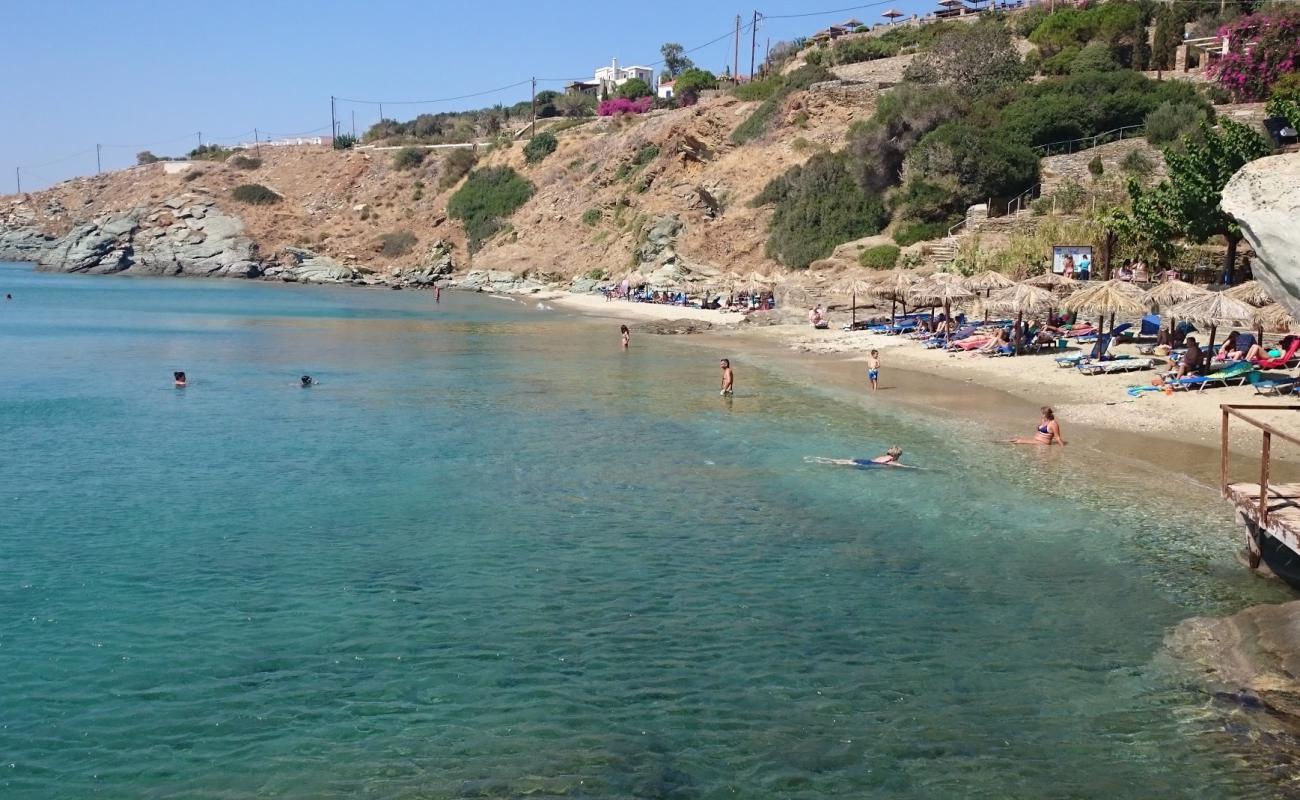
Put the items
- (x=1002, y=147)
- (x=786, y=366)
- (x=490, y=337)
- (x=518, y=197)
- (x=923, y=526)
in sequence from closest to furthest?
(x=923, y=526) → (x=786, y=366) → (x=490, y=337) → (x=1002, y=147) → (x=518, y=197)

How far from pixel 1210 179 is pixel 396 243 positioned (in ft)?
221

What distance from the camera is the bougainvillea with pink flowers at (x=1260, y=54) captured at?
42188mm

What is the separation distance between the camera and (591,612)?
10945 millimetres

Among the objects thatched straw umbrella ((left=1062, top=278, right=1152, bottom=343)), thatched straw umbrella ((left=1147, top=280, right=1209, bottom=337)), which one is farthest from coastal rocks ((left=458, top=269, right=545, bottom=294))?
thatched straw umbrella ((left=1147, top=280, right=1209, bottom=337))

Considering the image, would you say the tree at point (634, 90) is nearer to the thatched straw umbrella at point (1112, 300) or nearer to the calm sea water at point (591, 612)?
the thatched straw umbrella at point (1112, 300)

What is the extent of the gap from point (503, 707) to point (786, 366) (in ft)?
71.6

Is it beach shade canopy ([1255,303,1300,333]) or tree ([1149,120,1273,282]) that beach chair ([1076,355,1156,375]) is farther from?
tree ([1149,120,1273,282])

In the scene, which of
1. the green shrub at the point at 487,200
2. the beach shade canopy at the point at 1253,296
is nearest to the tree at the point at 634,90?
the green shrub at the point at 487,200

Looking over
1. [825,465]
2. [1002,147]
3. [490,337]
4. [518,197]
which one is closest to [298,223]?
[518,197]

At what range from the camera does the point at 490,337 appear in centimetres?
4031

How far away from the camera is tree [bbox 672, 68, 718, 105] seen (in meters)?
87.2

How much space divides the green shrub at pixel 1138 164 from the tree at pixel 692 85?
49.0 meters

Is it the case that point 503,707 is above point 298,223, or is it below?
below

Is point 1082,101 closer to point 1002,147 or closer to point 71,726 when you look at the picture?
point 1002,147
